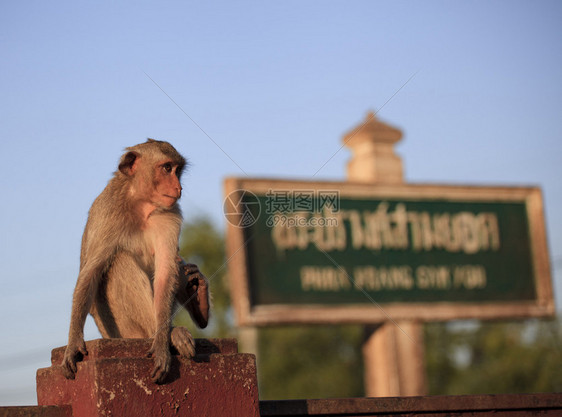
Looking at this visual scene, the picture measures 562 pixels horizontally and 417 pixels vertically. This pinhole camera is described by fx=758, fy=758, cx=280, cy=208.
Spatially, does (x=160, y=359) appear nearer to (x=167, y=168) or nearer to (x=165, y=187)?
(x=165, y=187)

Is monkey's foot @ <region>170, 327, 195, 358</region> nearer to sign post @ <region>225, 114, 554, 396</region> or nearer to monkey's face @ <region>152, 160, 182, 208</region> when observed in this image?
monkey's face @ <region>152, 160, 182, 208</region>

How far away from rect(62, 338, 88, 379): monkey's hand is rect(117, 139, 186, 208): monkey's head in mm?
1195

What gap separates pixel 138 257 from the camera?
4.59m

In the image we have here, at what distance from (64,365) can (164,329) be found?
0.51 metres

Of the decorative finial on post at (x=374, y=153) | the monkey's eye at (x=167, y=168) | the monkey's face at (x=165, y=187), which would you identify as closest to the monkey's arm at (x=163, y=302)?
the monkey's face at (x=165, y=187)

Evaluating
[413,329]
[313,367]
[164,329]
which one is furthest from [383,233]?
[313,367]

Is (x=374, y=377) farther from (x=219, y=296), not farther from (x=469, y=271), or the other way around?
(x=219, y=296)

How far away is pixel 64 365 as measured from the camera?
12.1ft

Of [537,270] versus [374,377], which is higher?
[537,270]

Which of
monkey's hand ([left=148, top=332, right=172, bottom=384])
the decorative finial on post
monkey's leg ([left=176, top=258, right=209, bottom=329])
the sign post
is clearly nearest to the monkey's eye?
monkey's leg ([left=176, top=258, right=209, bottom=329])

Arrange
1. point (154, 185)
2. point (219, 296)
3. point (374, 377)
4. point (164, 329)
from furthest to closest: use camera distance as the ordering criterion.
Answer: point (219, 296) < point (374, 377) < point (154, 185) < point (164, 329)

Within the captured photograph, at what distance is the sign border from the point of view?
1016cm

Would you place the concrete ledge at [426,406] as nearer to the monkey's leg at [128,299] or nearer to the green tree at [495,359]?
the monkey's leg at [128,299]

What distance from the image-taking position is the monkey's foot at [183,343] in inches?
147
